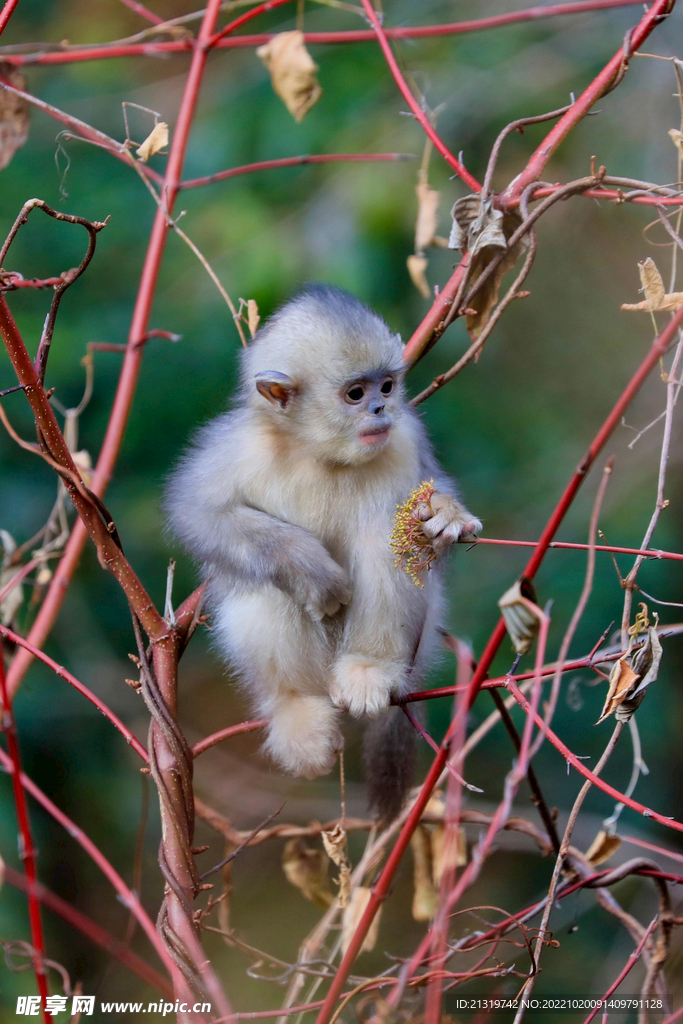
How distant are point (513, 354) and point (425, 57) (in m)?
1.18

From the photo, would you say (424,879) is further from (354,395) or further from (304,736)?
(354,395)

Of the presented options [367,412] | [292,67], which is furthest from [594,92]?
[367,412]

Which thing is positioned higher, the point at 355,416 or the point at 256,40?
the point at 256,40

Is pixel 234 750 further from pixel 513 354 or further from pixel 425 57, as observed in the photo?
pixel 425 57

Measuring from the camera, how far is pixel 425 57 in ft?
10.6

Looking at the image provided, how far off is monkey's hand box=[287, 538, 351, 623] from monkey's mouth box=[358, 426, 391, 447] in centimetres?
22

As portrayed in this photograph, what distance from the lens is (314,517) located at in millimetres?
1810

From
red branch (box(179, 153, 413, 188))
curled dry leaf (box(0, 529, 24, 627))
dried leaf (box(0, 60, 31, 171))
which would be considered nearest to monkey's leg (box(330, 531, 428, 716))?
curled dry leaf (box(0, 529, 24, 627))

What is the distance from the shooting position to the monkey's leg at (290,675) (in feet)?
6.08

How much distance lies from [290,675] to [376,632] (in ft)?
0.73

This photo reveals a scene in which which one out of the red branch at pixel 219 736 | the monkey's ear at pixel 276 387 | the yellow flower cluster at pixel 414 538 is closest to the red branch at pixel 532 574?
the yellow flower cluster at pixel 414 538

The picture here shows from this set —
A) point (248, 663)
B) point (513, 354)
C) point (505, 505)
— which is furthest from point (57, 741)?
point (513, 354)

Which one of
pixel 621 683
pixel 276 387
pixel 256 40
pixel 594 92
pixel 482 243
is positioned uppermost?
pixel 256 40

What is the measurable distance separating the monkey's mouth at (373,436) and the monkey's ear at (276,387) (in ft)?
0.55
